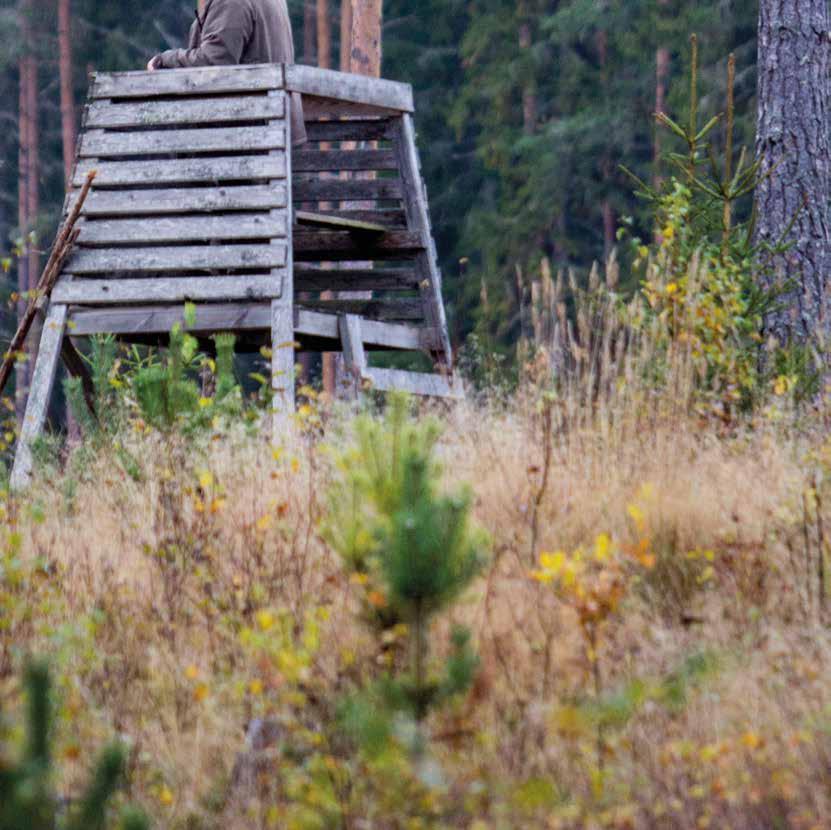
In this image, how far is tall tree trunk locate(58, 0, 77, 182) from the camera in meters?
26.3

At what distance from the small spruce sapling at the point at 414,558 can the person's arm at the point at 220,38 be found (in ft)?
17.8

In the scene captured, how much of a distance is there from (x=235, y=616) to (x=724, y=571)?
5.57 feet

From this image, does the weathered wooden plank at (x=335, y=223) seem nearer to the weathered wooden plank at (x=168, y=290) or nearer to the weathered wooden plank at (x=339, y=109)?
the weathered wooden plank at (x=339, y=109)

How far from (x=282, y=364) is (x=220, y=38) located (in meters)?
2.36

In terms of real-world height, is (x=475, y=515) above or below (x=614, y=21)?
Answer: below

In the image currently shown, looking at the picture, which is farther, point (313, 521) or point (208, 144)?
point (208, 144)

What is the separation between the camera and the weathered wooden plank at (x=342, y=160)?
9.70 metres

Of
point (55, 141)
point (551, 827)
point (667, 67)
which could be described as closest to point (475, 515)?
point (551, 827)

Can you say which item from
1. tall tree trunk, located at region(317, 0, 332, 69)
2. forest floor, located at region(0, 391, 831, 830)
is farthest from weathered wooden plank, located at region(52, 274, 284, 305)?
tall tree trunk, located at region(317, 0, 332, 69)

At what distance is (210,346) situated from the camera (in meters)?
10.6

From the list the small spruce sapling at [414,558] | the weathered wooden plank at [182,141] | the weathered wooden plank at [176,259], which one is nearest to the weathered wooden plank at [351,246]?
the weathered wooden plank at [182,141]

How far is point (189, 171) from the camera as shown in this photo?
8.33 m

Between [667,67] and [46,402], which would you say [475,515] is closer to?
[46,402]

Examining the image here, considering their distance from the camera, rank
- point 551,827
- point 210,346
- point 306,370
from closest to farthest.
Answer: point 551,827 → point 210,346 → point 306,370
